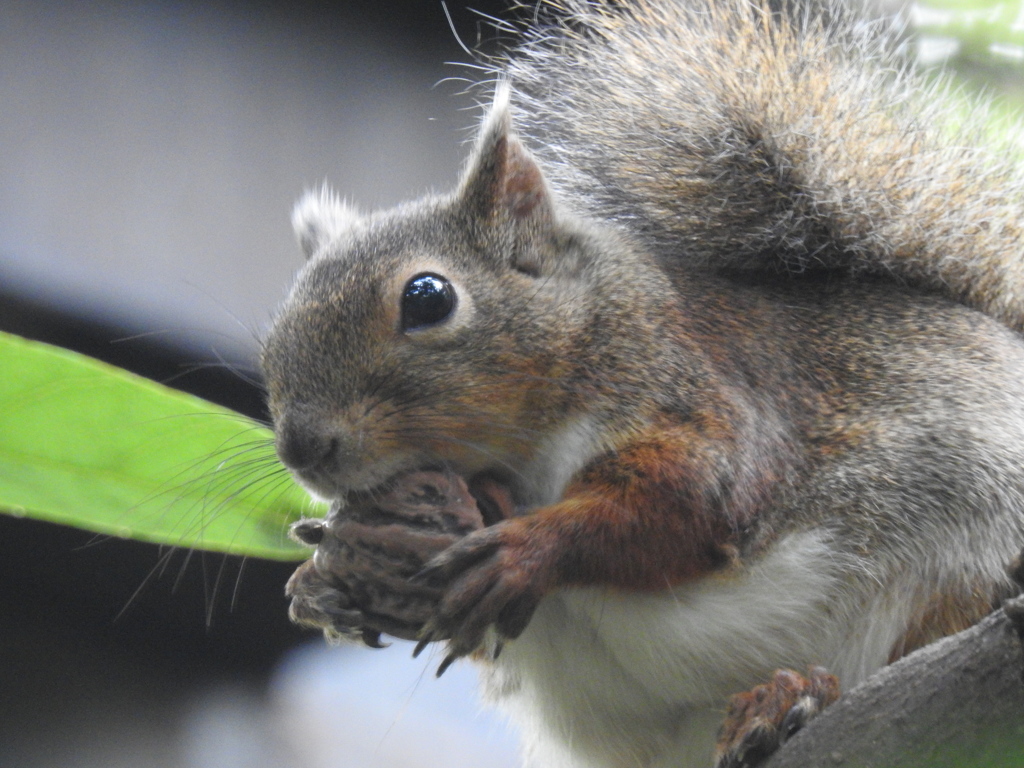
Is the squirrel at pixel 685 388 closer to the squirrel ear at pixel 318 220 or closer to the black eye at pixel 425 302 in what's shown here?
the black eye at pixel 425 302

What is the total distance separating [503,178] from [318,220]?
625 millimetres

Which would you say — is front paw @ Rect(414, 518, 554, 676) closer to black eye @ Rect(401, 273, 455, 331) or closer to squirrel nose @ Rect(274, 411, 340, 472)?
squirrel nose @ Rect(274, 411, 340, 472)

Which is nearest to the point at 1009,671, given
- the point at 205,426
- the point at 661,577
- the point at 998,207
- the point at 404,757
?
the point at 661,577

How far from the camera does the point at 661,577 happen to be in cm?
166

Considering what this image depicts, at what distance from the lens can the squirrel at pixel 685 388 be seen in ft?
5.48

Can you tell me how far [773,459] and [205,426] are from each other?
0.95 m

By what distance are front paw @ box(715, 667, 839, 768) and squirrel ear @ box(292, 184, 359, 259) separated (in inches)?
52.3

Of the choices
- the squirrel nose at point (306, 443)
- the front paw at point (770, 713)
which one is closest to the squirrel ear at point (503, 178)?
the squirrel nose at point (306, 443)

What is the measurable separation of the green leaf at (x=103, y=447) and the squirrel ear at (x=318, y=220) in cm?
84

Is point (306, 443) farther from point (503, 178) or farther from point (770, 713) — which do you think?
point (770, 713)

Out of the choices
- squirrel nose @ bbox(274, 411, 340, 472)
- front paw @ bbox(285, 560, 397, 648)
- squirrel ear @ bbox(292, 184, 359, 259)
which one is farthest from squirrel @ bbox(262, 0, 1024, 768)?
squirrel ear @ bbox(292, 184, 359, 259)

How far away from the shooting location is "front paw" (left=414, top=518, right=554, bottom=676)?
145 cm

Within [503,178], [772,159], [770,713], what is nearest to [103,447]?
[503,178]

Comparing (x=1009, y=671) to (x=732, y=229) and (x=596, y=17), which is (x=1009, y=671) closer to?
(x=732, y=229)
